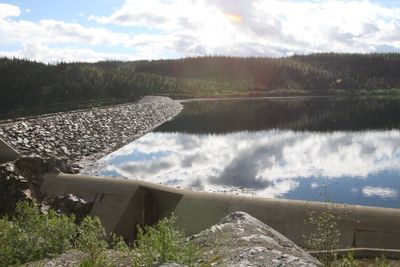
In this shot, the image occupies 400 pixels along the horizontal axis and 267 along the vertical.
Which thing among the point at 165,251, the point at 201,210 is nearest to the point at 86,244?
the point at 165,251

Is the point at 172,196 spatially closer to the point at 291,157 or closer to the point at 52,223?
the point at 52,223

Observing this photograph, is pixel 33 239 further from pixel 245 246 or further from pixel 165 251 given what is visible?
pixel 245 246

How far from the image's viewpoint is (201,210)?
60.6 ft

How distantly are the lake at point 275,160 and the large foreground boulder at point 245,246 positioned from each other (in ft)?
22.0

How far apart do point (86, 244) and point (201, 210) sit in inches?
356

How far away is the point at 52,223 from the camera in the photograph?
1135cm

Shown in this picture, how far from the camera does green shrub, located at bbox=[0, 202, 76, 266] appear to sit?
1020 centimetres

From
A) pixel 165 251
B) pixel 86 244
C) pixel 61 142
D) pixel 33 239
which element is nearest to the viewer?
pixel 165 251

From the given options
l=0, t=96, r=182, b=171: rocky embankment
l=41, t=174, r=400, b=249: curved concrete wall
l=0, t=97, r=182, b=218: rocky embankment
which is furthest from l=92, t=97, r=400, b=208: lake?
l=0, t=97, r=182, b=218: rocky embankment

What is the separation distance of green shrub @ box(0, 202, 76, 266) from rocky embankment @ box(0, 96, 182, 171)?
2185 cm

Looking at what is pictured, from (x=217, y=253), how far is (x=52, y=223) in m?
4.80

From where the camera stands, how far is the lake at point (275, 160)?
29.3 meters

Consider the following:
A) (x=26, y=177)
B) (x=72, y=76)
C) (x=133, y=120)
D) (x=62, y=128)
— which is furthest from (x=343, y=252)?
(x=72, y=76)

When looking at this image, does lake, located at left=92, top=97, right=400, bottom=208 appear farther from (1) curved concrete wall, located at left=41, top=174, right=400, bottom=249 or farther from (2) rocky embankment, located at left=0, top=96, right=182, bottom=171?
(2) rocky embankment, located at left=0, top=96, right=182, bottom=171
